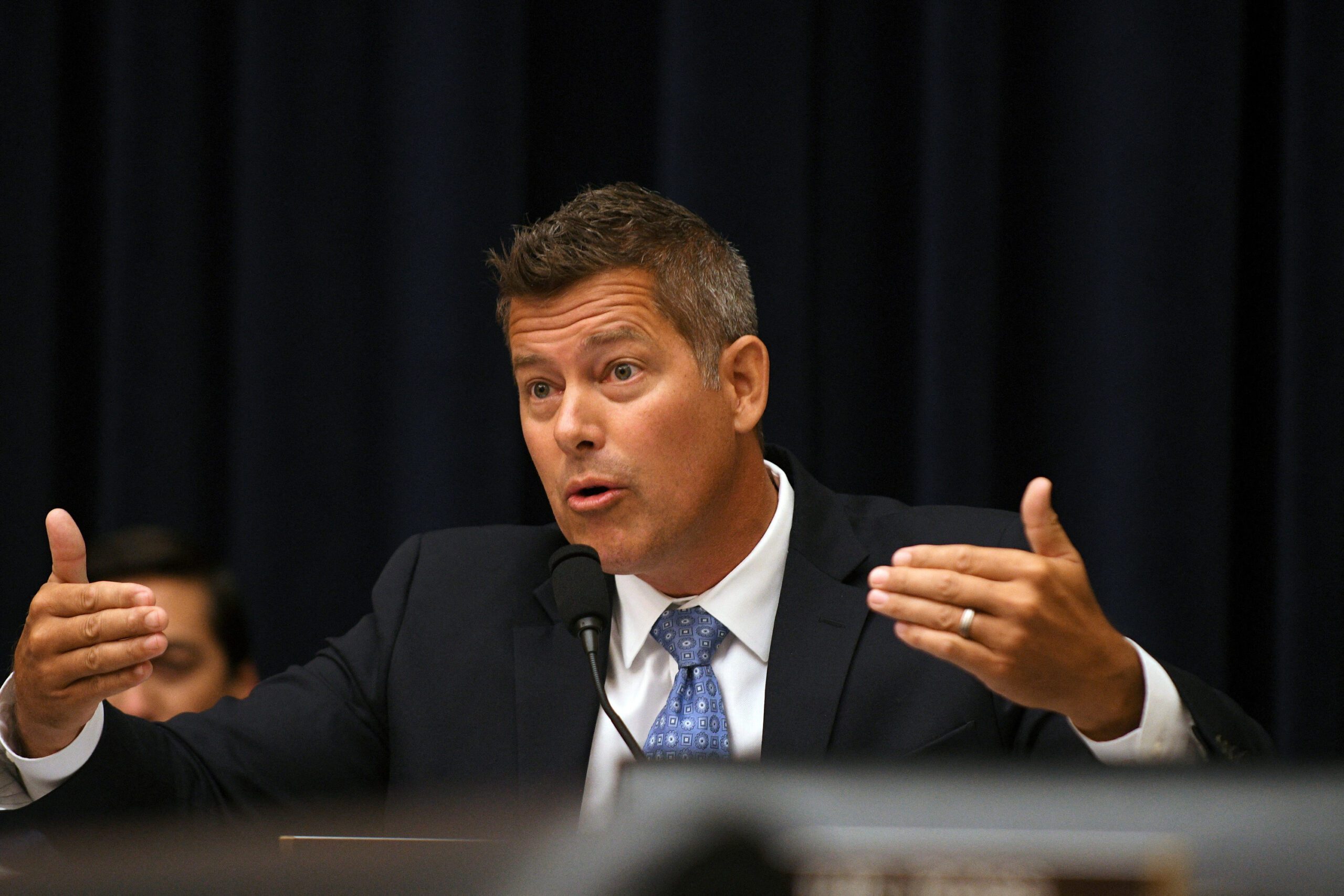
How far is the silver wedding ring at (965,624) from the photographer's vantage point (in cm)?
105

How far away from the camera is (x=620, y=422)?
1575 mm

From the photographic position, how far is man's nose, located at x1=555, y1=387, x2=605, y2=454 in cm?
153

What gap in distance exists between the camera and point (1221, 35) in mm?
2000

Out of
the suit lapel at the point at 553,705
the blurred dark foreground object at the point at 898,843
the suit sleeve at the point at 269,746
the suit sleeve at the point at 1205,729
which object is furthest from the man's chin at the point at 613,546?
the blurred dark foreground object at the point at 898,843

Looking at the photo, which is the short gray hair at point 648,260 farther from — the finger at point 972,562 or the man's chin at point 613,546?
the finger at point 972,562

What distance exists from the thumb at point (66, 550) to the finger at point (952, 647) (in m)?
0.78

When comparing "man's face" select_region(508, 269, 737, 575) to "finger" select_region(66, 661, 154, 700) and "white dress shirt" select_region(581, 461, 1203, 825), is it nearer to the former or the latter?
"white dress shirt" select_region(581, 461, 1203, 825)

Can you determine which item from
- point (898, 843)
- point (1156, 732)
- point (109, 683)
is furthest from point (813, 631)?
point (898, 843)

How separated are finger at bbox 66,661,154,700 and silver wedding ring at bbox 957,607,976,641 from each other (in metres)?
0.74

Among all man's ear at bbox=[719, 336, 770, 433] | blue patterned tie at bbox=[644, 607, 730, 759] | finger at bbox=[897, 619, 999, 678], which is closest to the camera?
finger at bbox=[897, 619, 999, 678]

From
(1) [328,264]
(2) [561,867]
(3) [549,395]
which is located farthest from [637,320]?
(2) [561,867]

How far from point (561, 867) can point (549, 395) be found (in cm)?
126

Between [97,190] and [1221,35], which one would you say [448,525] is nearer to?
[97,190]

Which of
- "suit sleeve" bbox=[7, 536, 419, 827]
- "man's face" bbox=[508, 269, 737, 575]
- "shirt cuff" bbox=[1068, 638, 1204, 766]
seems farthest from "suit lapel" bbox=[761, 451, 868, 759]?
"suit sleeve" bbox=[7, 536, 419, 827]
